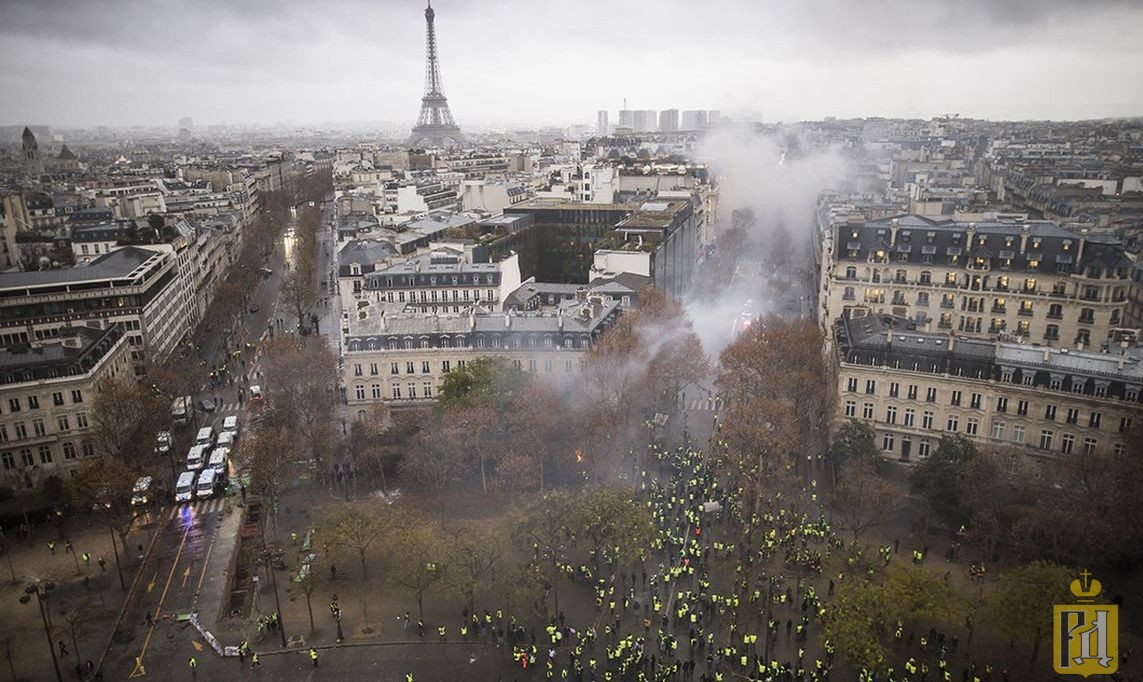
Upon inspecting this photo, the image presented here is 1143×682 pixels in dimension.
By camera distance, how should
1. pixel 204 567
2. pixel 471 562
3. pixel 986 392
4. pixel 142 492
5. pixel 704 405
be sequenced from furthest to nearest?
pixel 704 405
pixel 142 492
pixel 986 392
pixel 204 567
pixel 471 562

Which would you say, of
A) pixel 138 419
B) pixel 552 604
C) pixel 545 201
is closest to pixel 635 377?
pixel 552 604

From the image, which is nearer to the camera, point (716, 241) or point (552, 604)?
point (552, 604)

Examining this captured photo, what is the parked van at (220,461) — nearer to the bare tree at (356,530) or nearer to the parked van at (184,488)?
the parked van at (184,488)

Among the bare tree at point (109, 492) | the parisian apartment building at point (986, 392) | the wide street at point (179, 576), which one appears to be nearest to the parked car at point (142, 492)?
the wide street at point (179, 576)

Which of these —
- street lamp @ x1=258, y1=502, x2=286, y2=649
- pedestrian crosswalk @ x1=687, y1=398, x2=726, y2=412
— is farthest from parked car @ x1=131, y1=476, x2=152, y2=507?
pedestrian crosswalk @ x1=687, y1=398, x2=726, y2=412

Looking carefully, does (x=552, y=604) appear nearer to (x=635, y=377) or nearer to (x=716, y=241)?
(x=635, y=377)

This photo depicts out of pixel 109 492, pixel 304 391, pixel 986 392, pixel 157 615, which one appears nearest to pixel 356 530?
pixel 157 615

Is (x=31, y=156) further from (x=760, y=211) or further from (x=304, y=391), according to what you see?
(x=760, y=211)
